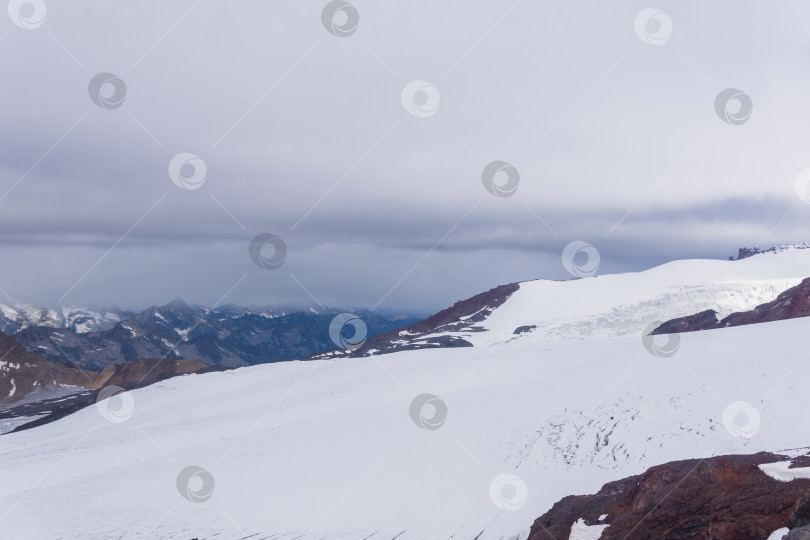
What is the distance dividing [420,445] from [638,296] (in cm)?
9699

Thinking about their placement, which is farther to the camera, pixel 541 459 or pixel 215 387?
pixel 215 387

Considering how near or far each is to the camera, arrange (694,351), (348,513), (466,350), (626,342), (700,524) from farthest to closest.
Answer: (466,350) → (626,342) → (694,351) → (348,513) → (700,524)

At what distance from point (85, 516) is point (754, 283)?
353 feet

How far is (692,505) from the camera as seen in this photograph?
48.0 feet

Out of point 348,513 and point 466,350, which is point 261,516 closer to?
point 348,513

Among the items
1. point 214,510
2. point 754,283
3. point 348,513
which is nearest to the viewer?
point 348,513

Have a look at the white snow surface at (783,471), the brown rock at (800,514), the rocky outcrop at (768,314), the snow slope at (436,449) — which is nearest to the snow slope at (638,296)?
the rocky outcrop at (768,314)

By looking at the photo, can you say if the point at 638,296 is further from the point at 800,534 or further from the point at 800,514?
→ the point at 800,534

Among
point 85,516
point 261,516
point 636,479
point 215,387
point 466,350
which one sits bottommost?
point 636,479

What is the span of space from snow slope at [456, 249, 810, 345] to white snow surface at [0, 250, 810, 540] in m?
50.3

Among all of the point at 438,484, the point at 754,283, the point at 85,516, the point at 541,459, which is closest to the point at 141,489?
the point at 85,516

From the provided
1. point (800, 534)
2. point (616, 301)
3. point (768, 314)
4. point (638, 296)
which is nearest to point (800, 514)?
point (800, 534)

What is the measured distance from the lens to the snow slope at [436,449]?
2289cm

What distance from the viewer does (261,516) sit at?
25719mm
